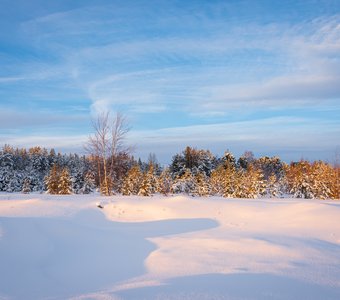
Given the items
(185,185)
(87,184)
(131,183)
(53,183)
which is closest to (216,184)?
(185,185)

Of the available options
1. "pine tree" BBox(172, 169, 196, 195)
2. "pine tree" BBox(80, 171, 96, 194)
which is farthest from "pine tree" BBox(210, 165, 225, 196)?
"pine tree" BBox(80, 171, 96, 194)

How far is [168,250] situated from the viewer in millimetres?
7762

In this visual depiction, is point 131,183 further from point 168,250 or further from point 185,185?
point 168,250

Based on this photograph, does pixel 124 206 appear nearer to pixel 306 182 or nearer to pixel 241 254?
pixel 241 254

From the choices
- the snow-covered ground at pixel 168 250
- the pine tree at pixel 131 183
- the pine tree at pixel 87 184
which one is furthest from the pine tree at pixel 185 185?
the snow-covered ground at pixel 168 250

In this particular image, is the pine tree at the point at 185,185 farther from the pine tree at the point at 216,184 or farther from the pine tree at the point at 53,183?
the pine tree at the point at 53,183

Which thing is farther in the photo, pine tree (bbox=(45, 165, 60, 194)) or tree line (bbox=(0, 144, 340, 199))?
pine tree (bbox=(45, 165, 60, 194))

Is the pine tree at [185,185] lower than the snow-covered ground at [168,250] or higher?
lower

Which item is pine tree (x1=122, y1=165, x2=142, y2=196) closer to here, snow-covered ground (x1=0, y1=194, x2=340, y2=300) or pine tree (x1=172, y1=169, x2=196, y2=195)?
pine tree (x1=172, y1=169, x2=196, y2=195)

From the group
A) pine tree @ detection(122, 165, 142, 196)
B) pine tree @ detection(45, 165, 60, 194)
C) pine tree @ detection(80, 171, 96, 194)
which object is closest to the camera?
pine tree @ detection(122, 165, 142, 196)

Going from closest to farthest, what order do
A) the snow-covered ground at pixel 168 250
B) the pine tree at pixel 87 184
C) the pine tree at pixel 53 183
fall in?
1. the snow-covered ground at pixel 168 250
2. the pine tree at pixel 53 183
3. the pine tree at pixel 87 184

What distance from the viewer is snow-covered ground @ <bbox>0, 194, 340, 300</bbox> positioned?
5.04 m

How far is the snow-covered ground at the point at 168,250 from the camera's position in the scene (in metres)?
5.04

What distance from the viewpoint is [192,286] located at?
195 inches
